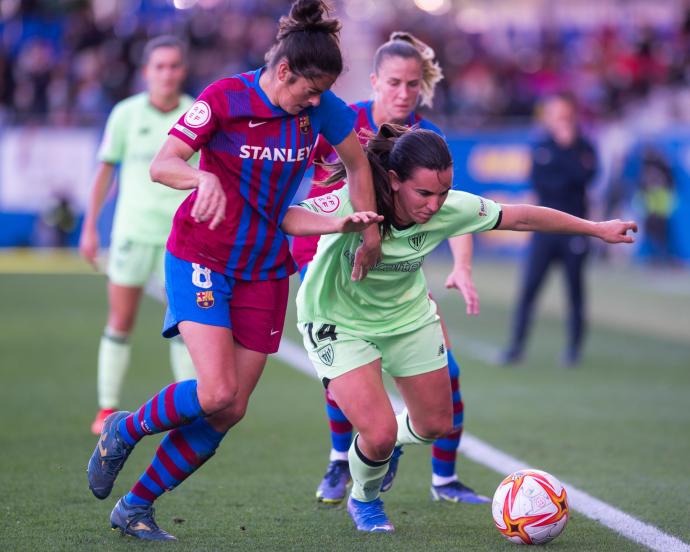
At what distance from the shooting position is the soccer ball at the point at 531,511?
4.78 metres

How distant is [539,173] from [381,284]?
20.7 feet

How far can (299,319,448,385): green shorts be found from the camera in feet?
16.4

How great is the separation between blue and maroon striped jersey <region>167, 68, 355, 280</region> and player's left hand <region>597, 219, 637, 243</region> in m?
1.17

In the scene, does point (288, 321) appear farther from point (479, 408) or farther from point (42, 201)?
point (42, 201)

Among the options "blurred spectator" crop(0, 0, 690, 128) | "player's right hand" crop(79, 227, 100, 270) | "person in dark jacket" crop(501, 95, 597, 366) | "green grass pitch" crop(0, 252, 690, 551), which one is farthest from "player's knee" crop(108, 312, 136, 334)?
"blurred spectator" crop(0, 0, 690, 128)

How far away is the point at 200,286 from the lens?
4.71 meters

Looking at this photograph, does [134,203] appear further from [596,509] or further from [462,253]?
[596,509]

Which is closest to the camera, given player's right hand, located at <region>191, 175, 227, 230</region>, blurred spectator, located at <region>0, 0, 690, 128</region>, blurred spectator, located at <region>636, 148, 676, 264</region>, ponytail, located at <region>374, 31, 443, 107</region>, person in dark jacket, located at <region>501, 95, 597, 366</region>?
→ player's right hand, located at <region>191, 175, 227, 230</region>

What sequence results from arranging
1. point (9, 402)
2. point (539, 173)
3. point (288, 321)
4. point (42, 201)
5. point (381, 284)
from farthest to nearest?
point (42, 201) < point (288, 321) < point (539, 173) < point (9, 402) < point (381, 284)

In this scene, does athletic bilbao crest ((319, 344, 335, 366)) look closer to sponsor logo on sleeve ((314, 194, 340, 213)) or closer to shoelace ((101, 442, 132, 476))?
sponsor logo on sleeve ((314, 194, 340, 213))

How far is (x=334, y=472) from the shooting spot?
575 cm

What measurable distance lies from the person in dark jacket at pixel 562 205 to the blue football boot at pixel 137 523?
21.3ft

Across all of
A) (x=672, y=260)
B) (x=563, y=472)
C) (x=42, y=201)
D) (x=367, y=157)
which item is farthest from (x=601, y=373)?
(x=42, y=201)

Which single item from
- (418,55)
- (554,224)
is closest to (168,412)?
(554,224)
